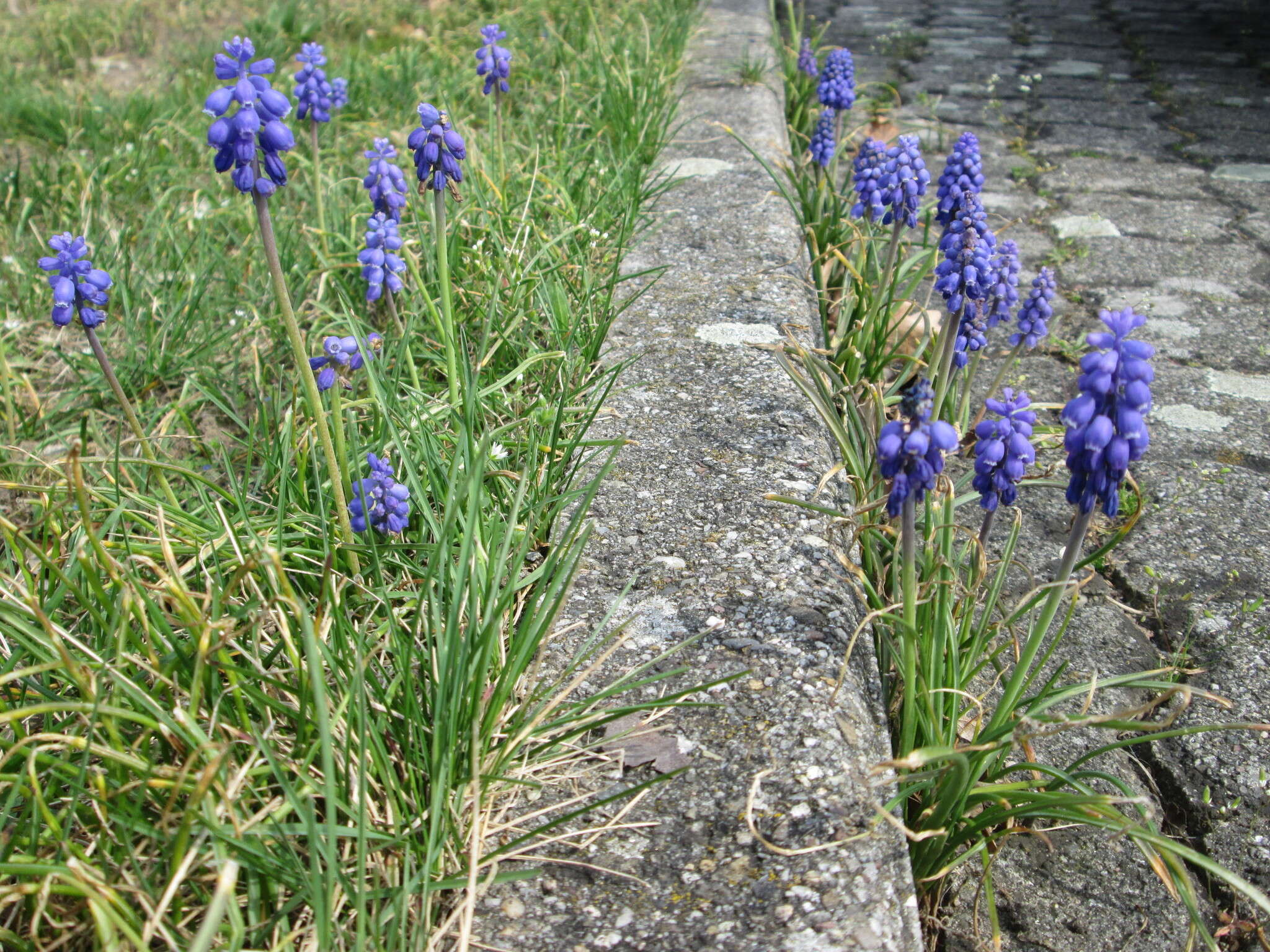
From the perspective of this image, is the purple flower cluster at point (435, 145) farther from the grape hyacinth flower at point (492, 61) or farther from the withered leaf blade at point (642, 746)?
the withered leaf blade at point (642, 746)

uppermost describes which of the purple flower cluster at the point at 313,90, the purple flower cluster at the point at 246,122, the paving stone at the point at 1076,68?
the purple flower cluster at the point at 246,122

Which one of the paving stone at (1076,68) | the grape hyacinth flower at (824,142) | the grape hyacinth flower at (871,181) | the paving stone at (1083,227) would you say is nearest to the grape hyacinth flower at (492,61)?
the grape hyacinth flower at (824,142)

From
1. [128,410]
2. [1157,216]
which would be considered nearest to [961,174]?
[128,410]

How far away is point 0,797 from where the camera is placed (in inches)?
59.2

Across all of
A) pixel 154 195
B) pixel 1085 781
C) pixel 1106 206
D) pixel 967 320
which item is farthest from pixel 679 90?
pixel 1085 781

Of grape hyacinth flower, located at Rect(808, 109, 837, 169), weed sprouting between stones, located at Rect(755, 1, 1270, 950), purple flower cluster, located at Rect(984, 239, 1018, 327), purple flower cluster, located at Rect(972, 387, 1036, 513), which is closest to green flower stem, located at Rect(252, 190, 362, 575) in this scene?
weed sprouting between stones, located at Rect(755, 1, 1270, 950)

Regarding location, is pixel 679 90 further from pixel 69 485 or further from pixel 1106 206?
pixel 69 485

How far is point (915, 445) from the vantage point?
1.35m

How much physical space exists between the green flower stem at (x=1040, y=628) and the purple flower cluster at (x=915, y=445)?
0.20 meters

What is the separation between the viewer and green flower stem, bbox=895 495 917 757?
1.47 m

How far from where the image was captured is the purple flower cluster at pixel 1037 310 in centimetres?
222

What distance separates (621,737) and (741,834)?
0.83ft

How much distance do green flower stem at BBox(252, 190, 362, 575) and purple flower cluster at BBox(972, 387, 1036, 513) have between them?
3.54ft

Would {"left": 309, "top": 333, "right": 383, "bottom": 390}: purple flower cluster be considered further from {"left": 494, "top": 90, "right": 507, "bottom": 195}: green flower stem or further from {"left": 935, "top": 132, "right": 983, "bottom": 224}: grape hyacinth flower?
{"left": 935, "top": 132, "right": 983, "bottom": 224}: grape hyacinth flower
